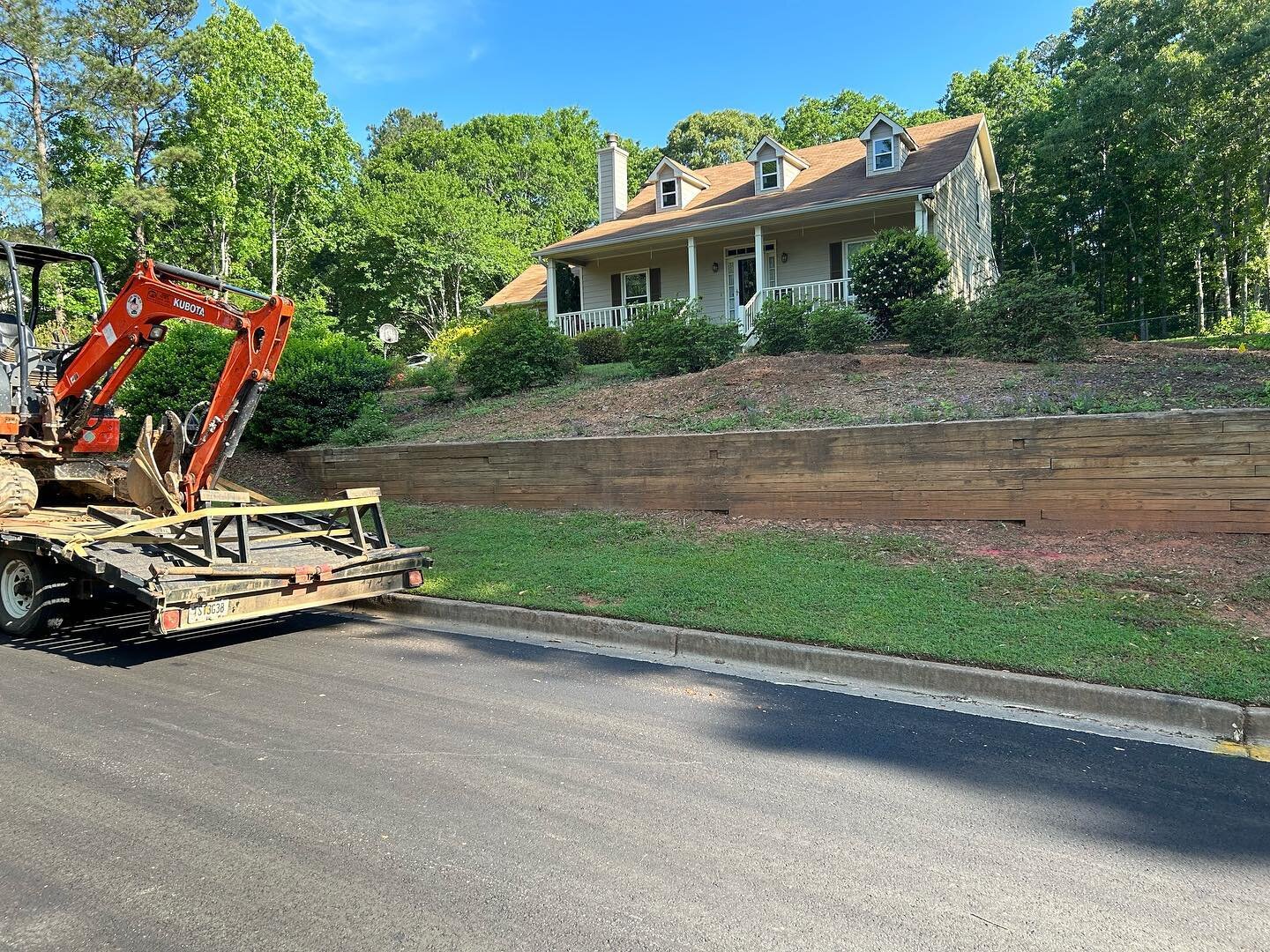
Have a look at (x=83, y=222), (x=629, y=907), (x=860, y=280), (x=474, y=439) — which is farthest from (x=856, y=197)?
(x=83, y=222)

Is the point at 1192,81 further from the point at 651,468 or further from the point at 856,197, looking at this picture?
the point at 651,468

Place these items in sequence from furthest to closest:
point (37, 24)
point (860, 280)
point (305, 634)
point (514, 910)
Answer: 1. point (37, 24)
2. point (860, 280)
3. point (305, 634)
4. point (514, 910)

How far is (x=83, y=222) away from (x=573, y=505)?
98.6 ft

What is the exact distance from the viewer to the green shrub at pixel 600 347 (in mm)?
20141

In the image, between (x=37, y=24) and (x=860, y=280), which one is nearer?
(x=860, y=280)

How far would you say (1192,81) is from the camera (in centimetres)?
2350

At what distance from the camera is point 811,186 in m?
23.4

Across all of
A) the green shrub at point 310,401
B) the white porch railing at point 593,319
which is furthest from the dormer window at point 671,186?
the green shrub at point 310,401

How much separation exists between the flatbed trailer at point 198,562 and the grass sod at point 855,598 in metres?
1.12

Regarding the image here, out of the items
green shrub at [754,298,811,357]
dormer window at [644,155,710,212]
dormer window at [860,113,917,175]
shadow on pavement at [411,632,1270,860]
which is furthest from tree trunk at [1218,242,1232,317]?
shadow on pavement at [411,632,1270,860]

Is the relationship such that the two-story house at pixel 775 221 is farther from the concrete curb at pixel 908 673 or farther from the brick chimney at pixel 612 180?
the concrete curb at pixel 908 673

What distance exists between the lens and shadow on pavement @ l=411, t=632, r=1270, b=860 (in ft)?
12.3

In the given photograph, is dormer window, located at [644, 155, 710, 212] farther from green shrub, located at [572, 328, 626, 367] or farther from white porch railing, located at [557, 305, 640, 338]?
green shrub, located at [572, 328, 626, 367]

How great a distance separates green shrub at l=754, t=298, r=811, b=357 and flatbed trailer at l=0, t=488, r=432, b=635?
9.18 m
